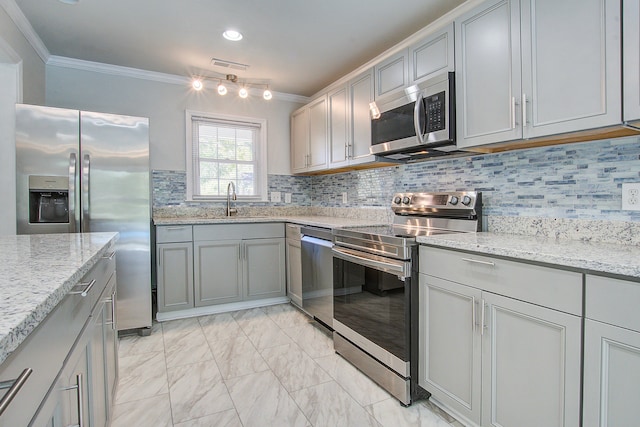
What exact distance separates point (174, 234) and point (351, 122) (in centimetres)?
185

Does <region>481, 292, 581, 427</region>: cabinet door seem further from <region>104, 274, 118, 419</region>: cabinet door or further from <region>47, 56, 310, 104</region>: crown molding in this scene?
<region>47, 56, 310, 104</region>: crown molding

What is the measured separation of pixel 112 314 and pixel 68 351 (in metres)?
0.87

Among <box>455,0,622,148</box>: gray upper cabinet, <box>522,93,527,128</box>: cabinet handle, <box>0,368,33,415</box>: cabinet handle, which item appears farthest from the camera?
<box>522,93,527,128</box>: cabinet handle

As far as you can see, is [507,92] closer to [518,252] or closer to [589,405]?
[518,252]

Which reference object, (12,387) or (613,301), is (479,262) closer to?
(613,301)

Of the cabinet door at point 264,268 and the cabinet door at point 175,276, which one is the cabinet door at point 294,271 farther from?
the cabinet door at point 175,276

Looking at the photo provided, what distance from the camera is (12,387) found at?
1.64ft

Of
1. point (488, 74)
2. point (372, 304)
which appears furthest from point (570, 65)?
point (372, 304)

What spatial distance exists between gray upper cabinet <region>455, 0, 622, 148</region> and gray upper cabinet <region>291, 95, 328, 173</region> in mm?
1624

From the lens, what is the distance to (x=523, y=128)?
1625mm

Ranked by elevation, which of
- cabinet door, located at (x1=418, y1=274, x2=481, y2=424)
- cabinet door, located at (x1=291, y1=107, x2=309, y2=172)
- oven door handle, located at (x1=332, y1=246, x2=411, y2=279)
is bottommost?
cabinet door, located at (x1=418, y1=274, x2=481, y2=424)

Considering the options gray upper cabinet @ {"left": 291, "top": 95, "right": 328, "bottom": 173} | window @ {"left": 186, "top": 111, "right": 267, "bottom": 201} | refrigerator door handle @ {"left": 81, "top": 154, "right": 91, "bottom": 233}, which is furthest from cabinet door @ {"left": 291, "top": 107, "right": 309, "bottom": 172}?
refrigerator door handle @ {"left": 81, "top": 154, "right": 91, "bottom": 233}

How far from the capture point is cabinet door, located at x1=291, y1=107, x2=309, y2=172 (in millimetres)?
3719

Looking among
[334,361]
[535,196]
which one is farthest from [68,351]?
[535,196]
